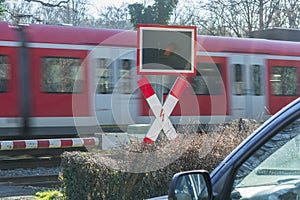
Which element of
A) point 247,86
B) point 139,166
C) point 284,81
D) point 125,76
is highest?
point 125,76

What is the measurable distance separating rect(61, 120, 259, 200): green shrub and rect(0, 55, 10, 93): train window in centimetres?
694

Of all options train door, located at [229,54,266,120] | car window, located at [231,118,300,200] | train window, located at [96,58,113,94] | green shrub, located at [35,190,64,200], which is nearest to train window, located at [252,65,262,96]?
train door, located at [229,54,266,120]

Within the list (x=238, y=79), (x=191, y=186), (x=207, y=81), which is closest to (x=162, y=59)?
(x=191, y=186)

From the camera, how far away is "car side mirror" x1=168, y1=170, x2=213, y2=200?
268 centimetres

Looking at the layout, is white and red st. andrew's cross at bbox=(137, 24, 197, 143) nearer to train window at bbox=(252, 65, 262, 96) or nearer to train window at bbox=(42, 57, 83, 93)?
train window at bbox=(42, 57, 83, 93)

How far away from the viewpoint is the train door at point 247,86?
16.2 metres

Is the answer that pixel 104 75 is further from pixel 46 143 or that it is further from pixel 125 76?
pixel 46 143

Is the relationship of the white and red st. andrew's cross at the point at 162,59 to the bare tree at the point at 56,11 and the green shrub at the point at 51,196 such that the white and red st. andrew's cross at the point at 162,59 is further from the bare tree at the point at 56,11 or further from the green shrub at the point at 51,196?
the bare tree at the point at 56,11

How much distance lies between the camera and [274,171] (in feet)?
9.01

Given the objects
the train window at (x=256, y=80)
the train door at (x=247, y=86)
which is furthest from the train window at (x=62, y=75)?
the train window at (x=256, y=80)

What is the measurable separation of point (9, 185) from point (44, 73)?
13.8 feet

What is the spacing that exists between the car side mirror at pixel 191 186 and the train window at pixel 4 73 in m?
10.9

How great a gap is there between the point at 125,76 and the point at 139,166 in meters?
8.83

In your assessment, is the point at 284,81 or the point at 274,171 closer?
the point at 274,171
